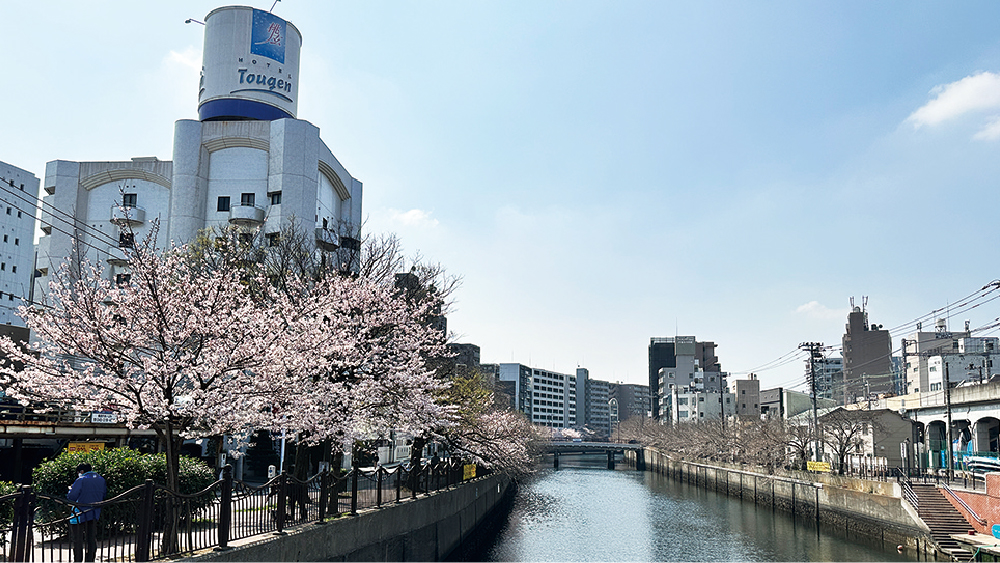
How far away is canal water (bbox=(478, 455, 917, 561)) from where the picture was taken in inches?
1436

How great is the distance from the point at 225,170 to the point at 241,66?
861 centimetres

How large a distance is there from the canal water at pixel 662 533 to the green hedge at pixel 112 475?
18.9m

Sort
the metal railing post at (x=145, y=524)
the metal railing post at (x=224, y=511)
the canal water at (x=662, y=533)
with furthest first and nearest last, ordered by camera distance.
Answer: the canal water at (x=662, y=533)
the metal railing post at (x=224, y=511)
the metal railing post at (x=145, y=524)

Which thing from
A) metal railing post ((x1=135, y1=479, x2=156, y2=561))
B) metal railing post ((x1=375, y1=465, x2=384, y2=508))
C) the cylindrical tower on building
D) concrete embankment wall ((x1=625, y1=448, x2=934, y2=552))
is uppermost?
the cylindrical tower on building

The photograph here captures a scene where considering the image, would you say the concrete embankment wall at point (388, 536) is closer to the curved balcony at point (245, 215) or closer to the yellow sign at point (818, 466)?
the curved balcony at point (245, 215)

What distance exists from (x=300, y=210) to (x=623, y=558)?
→ 34.0m

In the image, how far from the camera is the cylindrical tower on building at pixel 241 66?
190 ft

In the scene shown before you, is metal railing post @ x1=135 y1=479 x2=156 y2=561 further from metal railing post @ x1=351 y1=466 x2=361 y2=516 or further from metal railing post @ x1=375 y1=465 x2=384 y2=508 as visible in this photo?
metal railing post @ x1=375 y1=465 x2=384 y2=508

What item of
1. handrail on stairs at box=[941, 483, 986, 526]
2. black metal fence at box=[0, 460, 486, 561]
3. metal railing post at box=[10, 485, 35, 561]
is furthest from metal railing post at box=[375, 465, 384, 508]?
handrail on stairs at box=[941, 483, 986, 526]

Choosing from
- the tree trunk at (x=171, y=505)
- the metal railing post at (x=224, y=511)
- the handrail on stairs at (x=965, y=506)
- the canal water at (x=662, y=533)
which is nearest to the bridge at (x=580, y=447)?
the canal water at (x=662, y=533)

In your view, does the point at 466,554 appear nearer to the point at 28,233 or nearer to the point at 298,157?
the point at 298,157

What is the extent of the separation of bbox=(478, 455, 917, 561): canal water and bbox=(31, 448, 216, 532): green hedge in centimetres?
1887

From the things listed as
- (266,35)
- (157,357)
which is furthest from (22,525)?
(266,35)

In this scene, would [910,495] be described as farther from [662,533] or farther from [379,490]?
[379,490]
